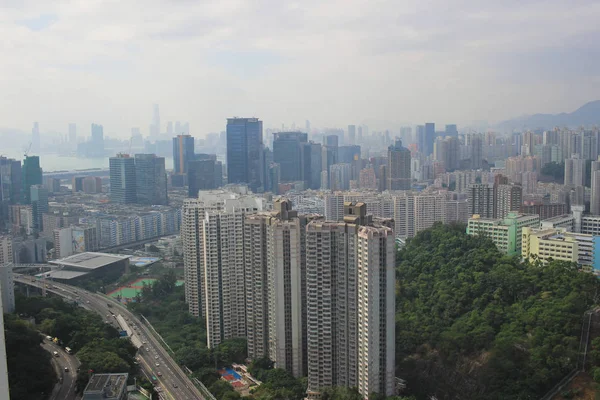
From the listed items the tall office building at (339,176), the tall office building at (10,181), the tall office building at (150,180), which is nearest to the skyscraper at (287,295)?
the tall office building at (10,181)

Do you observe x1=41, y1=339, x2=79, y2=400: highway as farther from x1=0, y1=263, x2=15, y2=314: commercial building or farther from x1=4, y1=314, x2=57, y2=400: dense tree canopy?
x1=0, y1=263, x2=15, y2=314: commercial building

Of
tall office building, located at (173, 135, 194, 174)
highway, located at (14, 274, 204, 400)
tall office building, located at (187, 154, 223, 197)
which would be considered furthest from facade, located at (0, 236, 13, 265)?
tall office building, located at (173, 135, 194, 174)

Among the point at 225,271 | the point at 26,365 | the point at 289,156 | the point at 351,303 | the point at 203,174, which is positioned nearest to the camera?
the point at 26,365

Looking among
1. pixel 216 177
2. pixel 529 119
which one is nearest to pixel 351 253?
pixel 529 119

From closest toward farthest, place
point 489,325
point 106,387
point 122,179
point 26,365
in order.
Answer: point 106,387 → point 26,365 → point 489,325 → point 122,179

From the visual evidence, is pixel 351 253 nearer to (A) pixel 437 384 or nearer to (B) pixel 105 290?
(A) pixel 437 384

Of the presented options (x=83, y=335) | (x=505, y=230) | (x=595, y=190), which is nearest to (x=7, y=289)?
(x=83, y=335)

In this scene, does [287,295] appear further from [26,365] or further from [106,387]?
[26,365]
